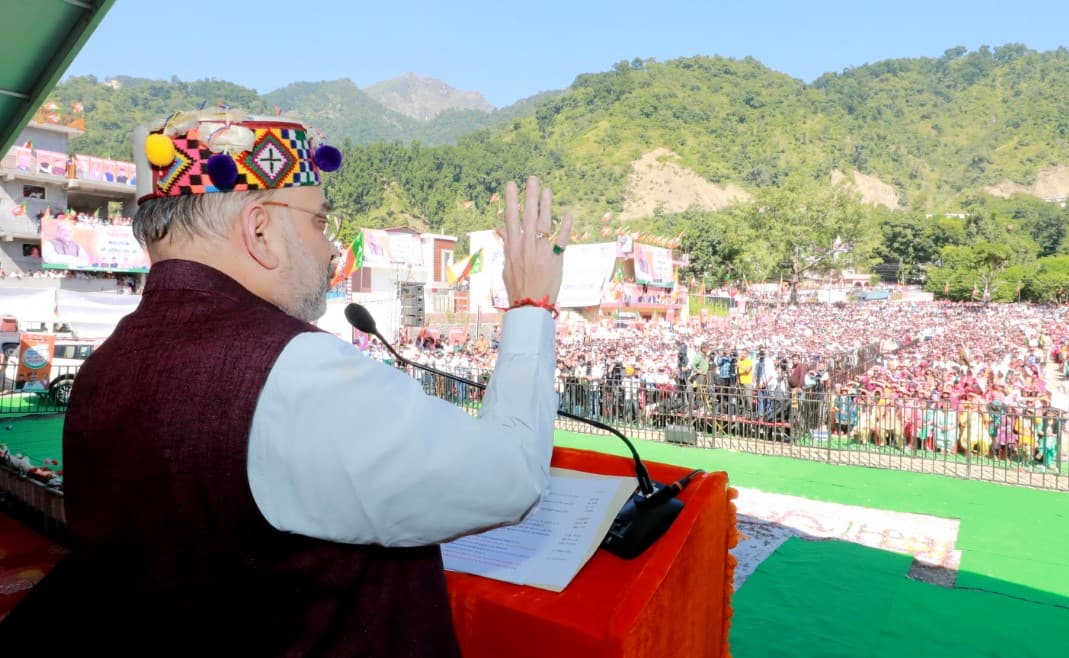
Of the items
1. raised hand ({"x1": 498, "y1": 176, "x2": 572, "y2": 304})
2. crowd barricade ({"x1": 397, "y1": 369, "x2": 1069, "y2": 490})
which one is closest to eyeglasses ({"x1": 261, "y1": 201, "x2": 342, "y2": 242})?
raised hand ({"x1": 498, "y1": 176, "x2": 572, "y2": 304})

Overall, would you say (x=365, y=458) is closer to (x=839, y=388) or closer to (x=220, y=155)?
(x=220, y=155)

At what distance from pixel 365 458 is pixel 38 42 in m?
5.37

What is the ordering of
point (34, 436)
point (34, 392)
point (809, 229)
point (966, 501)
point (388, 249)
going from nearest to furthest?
1. point (966, 501)
2. point (34, 436)
3. point (34, 392)
4. point (388, 249)
5. point (809, 229)

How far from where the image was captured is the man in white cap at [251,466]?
2.82 ft

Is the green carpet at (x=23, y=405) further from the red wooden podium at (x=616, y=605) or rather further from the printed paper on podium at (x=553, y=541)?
the red wooden podium at (x=616, y=605)

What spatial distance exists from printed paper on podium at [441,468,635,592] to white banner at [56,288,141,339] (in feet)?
58.9

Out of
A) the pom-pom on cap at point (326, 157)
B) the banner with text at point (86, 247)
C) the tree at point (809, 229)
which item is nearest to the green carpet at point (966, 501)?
the pom-pom on cap at point (326, 157)

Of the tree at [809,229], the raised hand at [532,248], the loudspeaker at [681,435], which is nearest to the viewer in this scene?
the raised hand at [532,248]

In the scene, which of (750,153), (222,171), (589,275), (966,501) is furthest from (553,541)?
(750,153)

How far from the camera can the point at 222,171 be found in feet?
3.54

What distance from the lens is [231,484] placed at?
0.87m

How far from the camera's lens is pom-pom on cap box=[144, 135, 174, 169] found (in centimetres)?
110

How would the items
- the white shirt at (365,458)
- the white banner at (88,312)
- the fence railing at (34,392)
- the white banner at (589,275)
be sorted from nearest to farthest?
the white shirt at (365,458)
the fence railing at (34,392)
the white banner at (88,312)
the white banner at (589,275)

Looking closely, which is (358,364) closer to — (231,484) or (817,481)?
(231,484)
